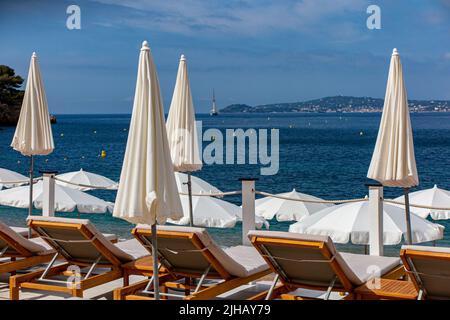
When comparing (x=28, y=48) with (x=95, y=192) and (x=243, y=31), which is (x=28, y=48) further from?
(x=95, y=192)

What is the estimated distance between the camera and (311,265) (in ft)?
13.4

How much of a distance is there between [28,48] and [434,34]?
45.1 meters

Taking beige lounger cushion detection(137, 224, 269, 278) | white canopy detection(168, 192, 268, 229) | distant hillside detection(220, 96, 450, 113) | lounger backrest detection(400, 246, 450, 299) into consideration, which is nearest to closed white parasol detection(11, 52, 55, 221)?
beige lounger cushion detection(137, 224, 269, 278)

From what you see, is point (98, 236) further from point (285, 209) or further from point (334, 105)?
point (334, 105)

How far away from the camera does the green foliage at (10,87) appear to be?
60472 millimetres

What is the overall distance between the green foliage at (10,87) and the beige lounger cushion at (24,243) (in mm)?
57908

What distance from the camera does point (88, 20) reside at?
77.5 m

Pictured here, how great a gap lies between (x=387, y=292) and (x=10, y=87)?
6262 cm

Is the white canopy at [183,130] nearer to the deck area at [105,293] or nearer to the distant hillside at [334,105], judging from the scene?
the deck area at [105,293]

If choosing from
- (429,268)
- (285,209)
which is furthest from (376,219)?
(285,209)

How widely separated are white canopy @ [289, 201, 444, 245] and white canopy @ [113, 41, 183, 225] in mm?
3592

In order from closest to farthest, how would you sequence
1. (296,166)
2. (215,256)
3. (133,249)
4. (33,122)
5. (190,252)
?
(215,256), (190,252), (133,249), (33,122), (296,166)

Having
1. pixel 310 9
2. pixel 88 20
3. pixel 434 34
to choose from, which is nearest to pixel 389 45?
pixel 434 34
